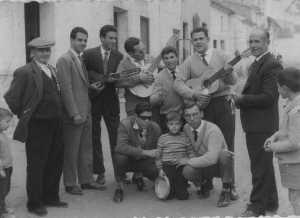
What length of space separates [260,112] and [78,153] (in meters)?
2.45

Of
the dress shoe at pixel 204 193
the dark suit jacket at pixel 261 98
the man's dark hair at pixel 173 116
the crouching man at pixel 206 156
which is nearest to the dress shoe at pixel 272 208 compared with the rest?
the crouching man at pixel 206 156

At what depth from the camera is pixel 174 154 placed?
20.8ft

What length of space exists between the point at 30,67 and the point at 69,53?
3.02 ft

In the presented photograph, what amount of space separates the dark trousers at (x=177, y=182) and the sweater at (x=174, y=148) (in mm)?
94

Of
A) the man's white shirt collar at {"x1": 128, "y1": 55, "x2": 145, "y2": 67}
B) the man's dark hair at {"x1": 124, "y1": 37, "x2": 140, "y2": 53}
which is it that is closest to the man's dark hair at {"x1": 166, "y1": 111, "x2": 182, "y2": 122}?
the man's white shirt collar at {"x1": 128, "y1": 55, "x2": 145, "y2": 67}

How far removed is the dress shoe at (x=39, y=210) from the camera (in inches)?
223

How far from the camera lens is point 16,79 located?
5.62 m

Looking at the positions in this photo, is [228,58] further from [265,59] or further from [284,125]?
[284,125]

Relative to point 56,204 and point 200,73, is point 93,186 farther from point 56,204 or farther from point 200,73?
point 200,73

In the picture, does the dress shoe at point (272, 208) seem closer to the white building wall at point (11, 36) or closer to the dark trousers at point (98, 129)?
the dark trousers at point (98, 129)

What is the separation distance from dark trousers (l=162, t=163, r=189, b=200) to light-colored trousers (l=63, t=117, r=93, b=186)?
1.07 m

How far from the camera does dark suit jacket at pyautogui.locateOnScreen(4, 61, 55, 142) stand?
5.55m

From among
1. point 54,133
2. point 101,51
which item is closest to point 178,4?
point 101,51

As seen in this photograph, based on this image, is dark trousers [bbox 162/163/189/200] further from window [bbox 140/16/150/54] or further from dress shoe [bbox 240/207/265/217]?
window [bbox 140/16/150/54]
